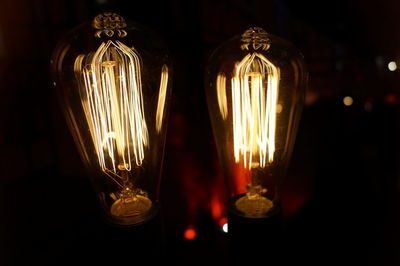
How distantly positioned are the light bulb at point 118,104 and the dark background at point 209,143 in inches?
6.5

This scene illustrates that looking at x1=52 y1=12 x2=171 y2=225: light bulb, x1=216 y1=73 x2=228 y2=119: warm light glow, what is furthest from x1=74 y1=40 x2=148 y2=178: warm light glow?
x1=216 y1=73 x2=228 y2=119: warm light glow

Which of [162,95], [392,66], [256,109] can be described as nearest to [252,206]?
[256,109]

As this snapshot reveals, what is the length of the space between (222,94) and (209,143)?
0.66 m

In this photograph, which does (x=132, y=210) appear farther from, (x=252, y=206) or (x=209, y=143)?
(x=209, y=143)

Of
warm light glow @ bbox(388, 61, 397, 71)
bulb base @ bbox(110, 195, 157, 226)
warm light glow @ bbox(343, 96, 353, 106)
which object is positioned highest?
warm light glow @ bbox(388, 61, 397, 71)

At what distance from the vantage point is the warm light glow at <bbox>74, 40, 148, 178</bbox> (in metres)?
0.75

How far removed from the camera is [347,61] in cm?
140

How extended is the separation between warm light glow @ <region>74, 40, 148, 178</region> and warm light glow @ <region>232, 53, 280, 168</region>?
207mm

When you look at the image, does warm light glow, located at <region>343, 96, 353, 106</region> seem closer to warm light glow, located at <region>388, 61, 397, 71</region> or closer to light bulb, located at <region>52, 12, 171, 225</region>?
warm light glow, located at <region>388, 61, 397, 71</region>

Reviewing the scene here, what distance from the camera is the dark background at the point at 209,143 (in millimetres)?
950

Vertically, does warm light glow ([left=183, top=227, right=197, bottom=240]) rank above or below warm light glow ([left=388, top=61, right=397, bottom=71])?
below

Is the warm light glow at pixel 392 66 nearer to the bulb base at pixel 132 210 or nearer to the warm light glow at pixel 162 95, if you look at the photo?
the warm light glow at pixel 162 95

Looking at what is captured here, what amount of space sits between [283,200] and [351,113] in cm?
50

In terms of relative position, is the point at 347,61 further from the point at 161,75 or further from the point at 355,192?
the point at 161,75
